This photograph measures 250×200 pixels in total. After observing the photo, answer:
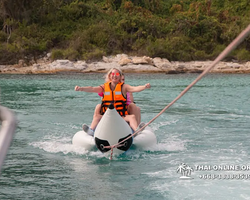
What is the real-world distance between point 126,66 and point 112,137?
25.9m

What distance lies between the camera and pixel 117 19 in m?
40.6

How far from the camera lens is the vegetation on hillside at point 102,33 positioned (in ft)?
115

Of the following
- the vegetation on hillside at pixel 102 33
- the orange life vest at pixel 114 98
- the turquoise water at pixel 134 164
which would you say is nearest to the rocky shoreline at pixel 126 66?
the vegetation on hillside at pixel 102 33

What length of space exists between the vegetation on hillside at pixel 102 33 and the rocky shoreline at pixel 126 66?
1.54m

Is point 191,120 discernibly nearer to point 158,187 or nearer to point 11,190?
point 158,187

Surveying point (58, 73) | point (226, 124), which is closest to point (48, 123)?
point (226, 124)

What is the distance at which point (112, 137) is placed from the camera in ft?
17.1

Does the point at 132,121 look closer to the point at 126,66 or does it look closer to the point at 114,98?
the point at 114,98

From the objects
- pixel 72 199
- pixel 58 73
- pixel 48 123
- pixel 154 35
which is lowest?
pixel 72 199

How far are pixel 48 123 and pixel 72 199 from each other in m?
5.21

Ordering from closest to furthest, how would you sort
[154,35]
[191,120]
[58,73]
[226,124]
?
[226,124] → [191,120] → [58,73] → [154,35]

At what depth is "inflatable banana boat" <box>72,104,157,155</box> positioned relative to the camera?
5078mm

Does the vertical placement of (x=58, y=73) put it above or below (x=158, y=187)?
above

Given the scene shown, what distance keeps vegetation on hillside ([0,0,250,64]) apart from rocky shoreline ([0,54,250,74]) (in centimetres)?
154
